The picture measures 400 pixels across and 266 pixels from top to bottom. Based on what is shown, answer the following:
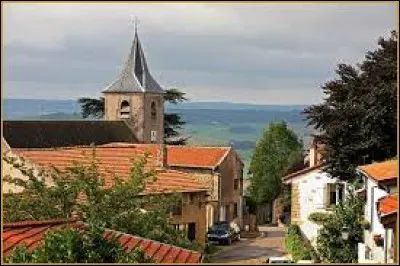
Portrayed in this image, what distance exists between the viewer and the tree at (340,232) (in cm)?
2219

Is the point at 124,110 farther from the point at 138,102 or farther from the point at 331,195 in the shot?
the point at 331,195

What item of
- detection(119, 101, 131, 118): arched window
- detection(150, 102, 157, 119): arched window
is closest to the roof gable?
detection(119, 101, 131, 118): arched window

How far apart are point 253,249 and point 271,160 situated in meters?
22.2

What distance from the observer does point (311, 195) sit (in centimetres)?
3269

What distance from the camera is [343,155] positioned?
2466 centimetres

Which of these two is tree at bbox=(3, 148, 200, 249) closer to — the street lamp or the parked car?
the street lamp

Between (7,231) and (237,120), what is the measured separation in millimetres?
183800

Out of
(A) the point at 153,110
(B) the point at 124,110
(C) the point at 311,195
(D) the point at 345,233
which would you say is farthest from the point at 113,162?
(A) the point at 153,110

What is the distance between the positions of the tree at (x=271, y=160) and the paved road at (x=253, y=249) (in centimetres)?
1154

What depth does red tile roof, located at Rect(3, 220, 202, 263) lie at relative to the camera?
10.2 m

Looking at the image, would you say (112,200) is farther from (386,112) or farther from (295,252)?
(295,252)

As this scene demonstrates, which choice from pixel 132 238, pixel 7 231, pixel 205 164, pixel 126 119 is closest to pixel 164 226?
pixel 132 238

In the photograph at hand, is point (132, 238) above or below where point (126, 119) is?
below

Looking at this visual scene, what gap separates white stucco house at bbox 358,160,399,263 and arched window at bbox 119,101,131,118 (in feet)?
152
